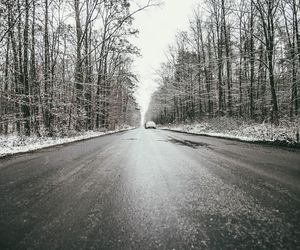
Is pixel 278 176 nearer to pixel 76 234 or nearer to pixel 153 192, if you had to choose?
pixel 153 192

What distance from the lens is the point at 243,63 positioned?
20.2 metres

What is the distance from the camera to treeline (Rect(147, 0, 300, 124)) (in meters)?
18.0

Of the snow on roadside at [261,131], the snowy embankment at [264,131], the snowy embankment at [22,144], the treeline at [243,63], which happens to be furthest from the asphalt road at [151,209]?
the treeline at [243,63]

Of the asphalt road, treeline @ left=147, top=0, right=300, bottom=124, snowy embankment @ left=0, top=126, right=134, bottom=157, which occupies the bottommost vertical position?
the asphalt road

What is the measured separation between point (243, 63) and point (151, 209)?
20016 millimetres

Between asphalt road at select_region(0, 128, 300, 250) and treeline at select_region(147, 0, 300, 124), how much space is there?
1262cm

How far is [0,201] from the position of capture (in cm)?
341

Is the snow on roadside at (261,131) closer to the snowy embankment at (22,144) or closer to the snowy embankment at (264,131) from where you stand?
the snowy embankment at (264,131)

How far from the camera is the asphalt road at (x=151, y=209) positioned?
7.20ft

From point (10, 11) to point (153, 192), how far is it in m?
11.7

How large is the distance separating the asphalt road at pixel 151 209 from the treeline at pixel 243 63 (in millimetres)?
12625

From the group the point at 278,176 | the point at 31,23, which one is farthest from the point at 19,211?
the point at 31,23

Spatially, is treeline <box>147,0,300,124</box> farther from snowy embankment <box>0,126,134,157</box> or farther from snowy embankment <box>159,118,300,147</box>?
snowy embankment <box>0,126,134,157</box>

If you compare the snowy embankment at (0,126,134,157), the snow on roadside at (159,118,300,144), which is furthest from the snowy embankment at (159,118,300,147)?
the snowy embankment at (0,126,134,157)
